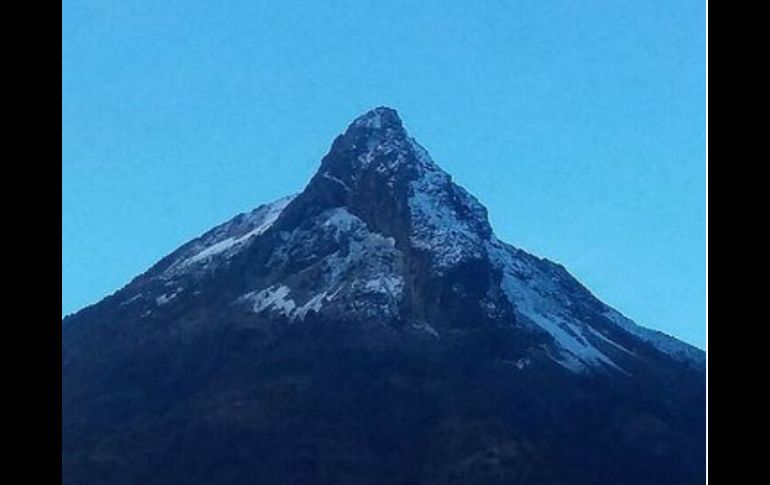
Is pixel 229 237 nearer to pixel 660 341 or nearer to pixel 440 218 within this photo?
pixel 440 218

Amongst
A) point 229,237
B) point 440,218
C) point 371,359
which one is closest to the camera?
point 371,359

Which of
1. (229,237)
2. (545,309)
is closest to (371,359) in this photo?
(545,309)

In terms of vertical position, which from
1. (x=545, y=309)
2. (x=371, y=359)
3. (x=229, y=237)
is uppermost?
(x=229, y=237)

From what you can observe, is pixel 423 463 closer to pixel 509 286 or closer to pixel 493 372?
pixel 493 372

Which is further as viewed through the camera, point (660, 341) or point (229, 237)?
point (229, 237)

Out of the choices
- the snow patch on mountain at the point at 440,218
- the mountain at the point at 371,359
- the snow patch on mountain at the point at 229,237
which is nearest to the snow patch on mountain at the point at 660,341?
the mountain at the point at 371,359

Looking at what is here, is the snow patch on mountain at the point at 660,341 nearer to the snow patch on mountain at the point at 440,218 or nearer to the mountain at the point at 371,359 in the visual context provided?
the mountain at the point at 371,359

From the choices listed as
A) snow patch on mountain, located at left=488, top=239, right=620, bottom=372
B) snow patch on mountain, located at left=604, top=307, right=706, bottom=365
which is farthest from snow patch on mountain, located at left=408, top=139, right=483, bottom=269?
snow patch on mountain, located at left=604, top=307, right=706, bottom=365

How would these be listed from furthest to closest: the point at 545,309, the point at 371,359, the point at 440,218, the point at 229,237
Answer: the point at 229,237, the point at 440,218, the point at 545,309, the point at 371,359
